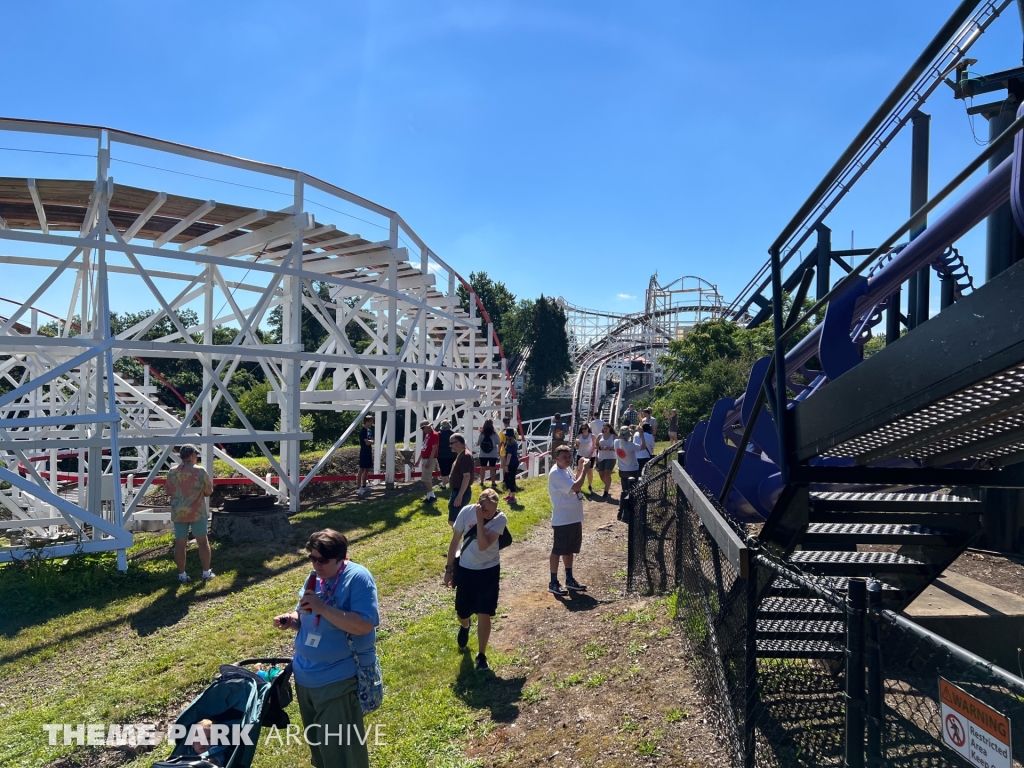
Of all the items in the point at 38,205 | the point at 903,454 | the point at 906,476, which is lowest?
the point at 906,476

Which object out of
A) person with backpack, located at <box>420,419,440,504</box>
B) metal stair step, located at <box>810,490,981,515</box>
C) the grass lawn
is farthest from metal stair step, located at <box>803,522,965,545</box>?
person with backpack, located at <box>420,419,440,504</box>

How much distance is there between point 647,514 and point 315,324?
49389 millimetres

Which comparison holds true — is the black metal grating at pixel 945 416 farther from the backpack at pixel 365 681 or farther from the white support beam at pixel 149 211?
the white support beam at pixel 149 211

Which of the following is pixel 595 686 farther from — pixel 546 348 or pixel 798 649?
pixel 546 348

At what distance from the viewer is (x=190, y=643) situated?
639cm

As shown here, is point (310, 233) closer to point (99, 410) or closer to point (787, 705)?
point (99, 410)

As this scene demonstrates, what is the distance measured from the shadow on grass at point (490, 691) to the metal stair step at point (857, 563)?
220cm

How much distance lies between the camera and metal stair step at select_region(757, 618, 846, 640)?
4.47 metres

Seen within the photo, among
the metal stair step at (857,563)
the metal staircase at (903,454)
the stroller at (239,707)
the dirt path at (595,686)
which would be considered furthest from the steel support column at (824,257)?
the stroller at (239,707)

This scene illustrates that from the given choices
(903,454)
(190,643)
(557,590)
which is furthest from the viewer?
(557,590)

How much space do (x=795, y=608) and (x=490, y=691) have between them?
89.1 inches

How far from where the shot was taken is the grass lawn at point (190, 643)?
4.79 m

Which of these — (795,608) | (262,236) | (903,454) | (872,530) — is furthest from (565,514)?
(262,236)

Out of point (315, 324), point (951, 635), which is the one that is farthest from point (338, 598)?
point (315, 324)
